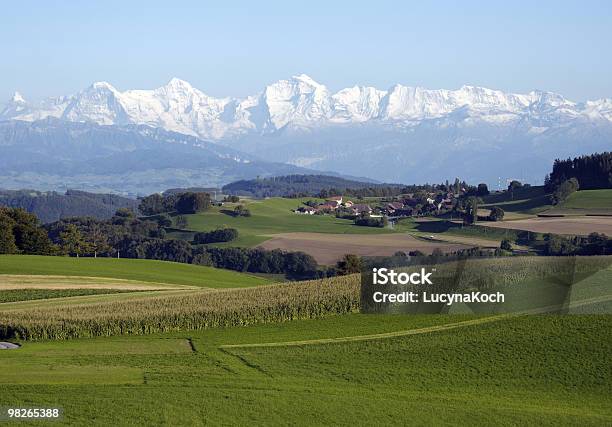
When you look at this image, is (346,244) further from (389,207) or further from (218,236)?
(389,207)

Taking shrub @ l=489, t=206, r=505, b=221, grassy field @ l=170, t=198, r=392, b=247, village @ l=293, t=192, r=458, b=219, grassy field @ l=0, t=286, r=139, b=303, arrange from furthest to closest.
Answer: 1. village @ l=293, t=192, r=458, b=219
2. grassy field @ l=170, t=198, r=392, b=247
3. shrub @ l=489, t=206, r=505, b=221
4. grassy field @ l=0, t=286, r=139, b=303

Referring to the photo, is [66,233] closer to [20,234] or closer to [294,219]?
[20,234]

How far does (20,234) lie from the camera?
285 feet

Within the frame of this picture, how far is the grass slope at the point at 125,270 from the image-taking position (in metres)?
65.2

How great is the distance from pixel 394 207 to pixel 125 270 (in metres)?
91.7

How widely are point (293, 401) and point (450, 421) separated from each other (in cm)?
393

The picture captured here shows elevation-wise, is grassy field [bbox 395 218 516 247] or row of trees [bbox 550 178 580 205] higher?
row of trees [bbox 550 178 580 205]

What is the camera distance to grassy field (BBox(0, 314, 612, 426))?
Result: 73.7 ft

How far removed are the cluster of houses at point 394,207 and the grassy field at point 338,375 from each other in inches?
4422

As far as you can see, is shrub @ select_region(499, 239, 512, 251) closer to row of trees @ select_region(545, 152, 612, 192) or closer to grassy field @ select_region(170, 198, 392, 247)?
grassy field @ select_region(170, 198, 392, 247)

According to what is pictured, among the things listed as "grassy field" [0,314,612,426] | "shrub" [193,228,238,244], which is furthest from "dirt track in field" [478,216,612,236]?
"grassy field" [0,314,612,426]

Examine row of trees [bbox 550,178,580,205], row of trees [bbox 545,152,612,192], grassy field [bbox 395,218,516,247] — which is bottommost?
grassy field [bbox 395,218,516,247]

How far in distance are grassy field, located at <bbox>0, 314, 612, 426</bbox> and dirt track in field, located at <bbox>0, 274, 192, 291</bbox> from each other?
22249 millimetres

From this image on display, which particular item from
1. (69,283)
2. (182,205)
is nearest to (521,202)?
(182,205)
